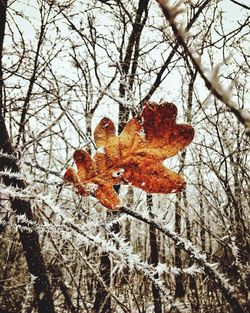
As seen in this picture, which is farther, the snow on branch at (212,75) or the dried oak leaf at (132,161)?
the dried oak leaf at (132,161)

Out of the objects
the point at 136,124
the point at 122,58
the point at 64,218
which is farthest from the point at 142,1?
the point at 64,218

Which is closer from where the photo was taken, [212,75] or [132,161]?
[212,75]

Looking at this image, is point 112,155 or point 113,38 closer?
point 112,155

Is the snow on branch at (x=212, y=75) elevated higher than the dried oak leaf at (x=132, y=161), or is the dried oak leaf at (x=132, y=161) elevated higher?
the dried oak leaf at (x=132, y=161)

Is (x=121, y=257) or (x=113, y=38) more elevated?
(x=113, y=38)

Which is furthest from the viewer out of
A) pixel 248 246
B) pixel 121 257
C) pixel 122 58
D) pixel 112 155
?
pixel 122 58

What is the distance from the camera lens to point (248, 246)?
11.0ft

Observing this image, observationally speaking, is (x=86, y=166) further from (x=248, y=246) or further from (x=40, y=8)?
(x=40, y=8)

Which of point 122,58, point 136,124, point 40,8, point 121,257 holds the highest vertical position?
point 122,58

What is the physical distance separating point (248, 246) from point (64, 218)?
249 cm

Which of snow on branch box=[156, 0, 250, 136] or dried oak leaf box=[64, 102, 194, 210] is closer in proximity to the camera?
snow on branch box=[156, 0, 250, 136]

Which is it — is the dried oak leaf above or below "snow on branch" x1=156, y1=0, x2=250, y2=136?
above

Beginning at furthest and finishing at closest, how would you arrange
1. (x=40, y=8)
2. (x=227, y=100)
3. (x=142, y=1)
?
(x=142, y=1) → (x=40, y=8) → (x=227, y=100)

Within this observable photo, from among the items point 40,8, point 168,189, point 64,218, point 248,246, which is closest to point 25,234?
point 168,189
